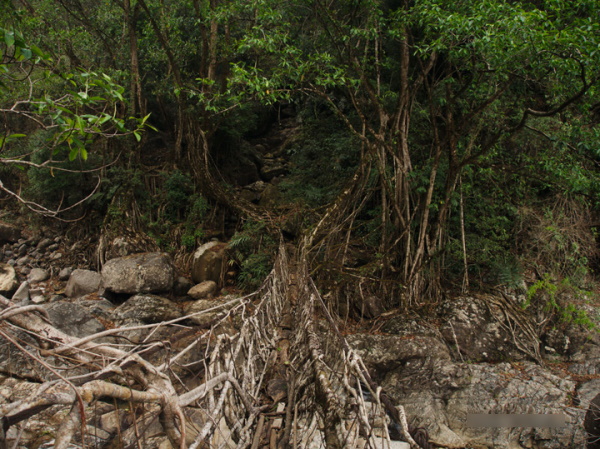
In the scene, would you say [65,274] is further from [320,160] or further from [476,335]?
[476,335]

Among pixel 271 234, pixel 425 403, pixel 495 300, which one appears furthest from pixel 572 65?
pixel 271 234

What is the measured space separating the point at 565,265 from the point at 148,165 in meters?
7.71

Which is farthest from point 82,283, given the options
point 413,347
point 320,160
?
point 413,347

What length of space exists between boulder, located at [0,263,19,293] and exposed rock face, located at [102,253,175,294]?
1.42 meters

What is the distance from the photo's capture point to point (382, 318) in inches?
173

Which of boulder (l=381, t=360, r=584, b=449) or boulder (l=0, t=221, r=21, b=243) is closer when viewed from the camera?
boulder (l=381, t=360, r=584, b=449)

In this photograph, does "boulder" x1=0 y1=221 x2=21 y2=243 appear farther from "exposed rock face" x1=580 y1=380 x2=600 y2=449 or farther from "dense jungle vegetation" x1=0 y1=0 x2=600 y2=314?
"exposed rock face" x1=580 y1=380 x2=600 y2=449

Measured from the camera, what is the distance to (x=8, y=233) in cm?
657

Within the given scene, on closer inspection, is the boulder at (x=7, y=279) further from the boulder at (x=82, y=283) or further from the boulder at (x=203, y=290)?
the boulder at (x=203, y=290)

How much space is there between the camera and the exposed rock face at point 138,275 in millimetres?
5145

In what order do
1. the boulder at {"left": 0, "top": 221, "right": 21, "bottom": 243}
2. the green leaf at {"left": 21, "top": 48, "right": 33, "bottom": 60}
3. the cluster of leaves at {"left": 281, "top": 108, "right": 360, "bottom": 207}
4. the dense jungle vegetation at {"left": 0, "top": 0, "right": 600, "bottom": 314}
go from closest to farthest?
the green leaf at {"left": 21, "top": 48, "right": 33, "bottom": 60}
the dense jungle vegetation at {"left": 0, "top": 0, "right": 600, "bottom": 314}
the cluster of leaves at {"left": 281, "top": 108, "right": 360, "bottom": 207}
the boulder at {"left": 0, "top": 221, "right": 21, "bottom": 243}

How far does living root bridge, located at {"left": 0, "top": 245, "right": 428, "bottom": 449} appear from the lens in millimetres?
896

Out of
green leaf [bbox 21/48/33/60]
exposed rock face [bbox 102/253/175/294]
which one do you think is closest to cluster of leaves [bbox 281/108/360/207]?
exposed rock face [bbox 102/253/175/294]

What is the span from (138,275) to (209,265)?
109cm
